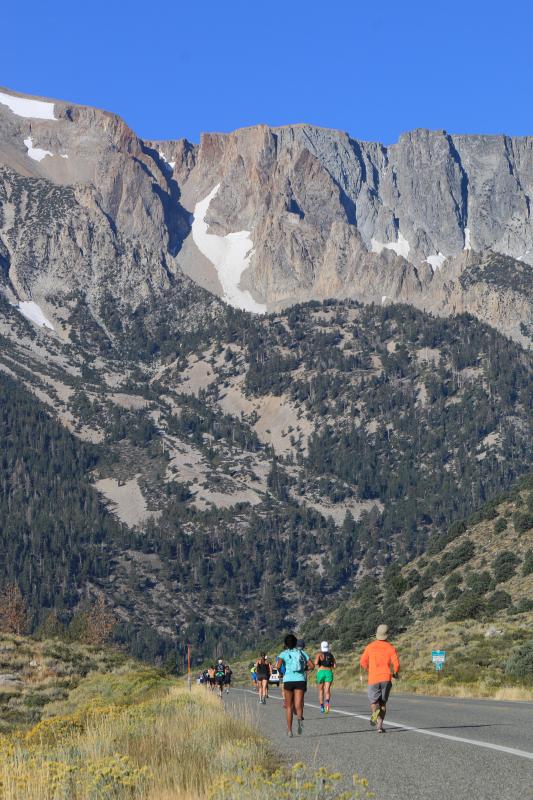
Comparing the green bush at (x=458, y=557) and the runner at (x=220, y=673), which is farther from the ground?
the green bush at (x=458, y=557)

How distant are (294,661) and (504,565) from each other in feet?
154

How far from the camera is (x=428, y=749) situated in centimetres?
1536

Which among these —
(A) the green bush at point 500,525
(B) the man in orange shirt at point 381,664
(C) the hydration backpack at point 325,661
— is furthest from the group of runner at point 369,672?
(A) the green bush at point 500,525

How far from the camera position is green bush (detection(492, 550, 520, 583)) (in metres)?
62.3

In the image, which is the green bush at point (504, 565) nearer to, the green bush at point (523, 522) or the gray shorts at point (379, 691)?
the green bush at point (523, 522)

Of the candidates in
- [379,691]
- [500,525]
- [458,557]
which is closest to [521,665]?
[379,691]

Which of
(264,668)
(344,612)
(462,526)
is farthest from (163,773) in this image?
(344,612)

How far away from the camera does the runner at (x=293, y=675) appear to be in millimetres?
19094

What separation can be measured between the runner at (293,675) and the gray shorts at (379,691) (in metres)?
1.42

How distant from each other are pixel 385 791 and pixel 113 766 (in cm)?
299

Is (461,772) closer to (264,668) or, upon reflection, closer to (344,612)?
(264,668)

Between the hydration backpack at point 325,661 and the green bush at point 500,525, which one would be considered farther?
the green bush at point 500,525

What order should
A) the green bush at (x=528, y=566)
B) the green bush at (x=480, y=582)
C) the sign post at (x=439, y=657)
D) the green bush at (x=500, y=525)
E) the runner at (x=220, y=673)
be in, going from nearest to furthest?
the runner at (x=220, y=673), the sign post at (x=439, y=657), the green bush at (x=528, y=566), the green bush at (x=480, y=582), the green bush at (x=500, y=525)

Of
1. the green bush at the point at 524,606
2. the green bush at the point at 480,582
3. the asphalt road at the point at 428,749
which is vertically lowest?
the asphalt road at the point at 428,749
